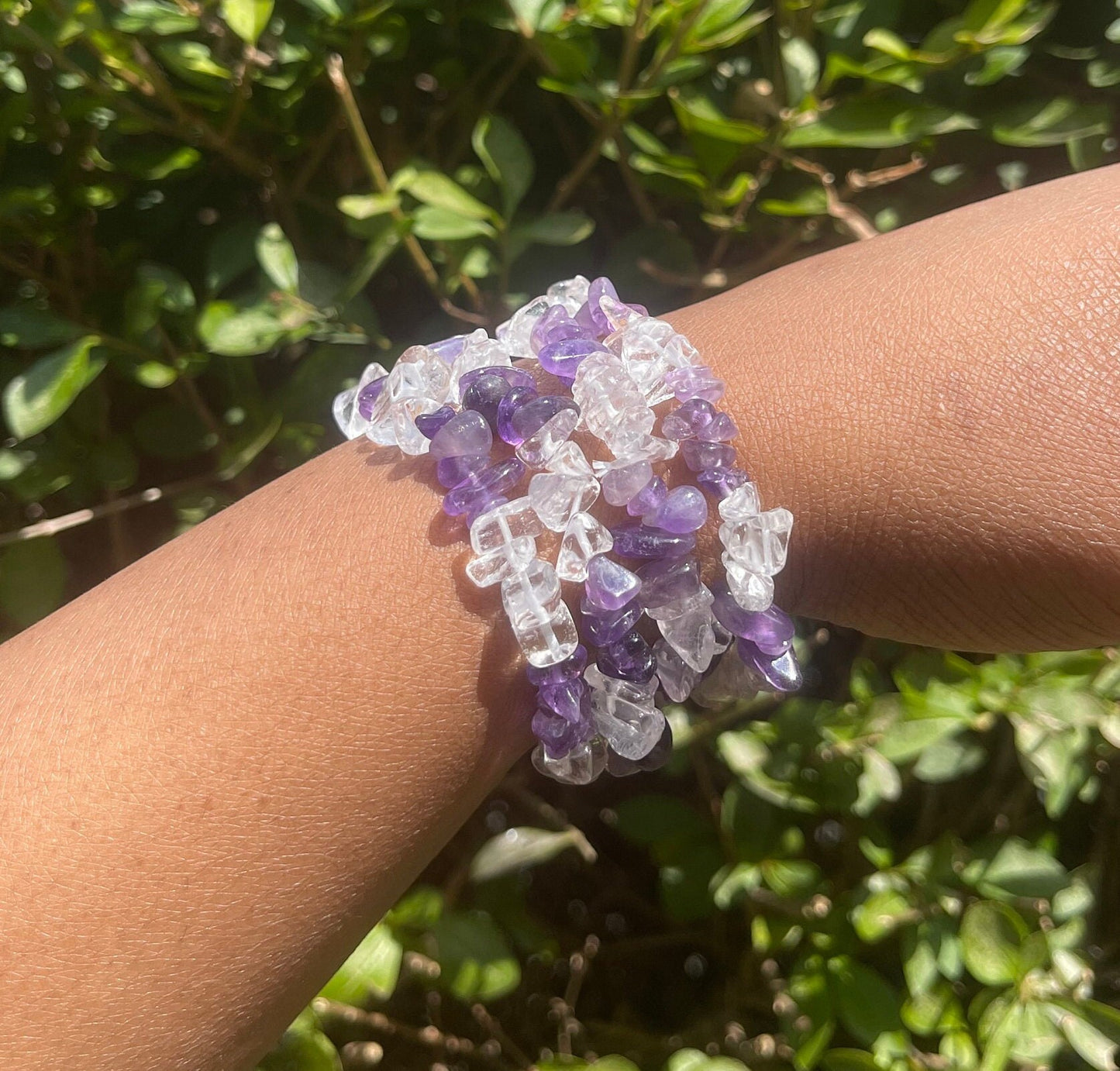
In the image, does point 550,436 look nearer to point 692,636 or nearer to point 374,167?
point 692,636

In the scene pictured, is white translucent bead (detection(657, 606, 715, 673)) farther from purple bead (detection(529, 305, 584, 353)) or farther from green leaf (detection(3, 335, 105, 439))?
green leaf (detection(3, 335, 105, 439))

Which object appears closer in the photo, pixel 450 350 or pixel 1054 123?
pixel 450 350

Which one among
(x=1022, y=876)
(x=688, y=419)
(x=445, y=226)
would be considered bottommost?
(x=1022, y=876)

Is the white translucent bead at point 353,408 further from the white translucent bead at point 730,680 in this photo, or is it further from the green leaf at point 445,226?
the white translucent bead at point 730,680

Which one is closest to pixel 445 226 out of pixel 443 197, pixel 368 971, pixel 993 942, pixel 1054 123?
pixel 443 197

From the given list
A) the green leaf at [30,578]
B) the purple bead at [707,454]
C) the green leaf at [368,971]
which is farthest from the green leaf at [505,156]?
the green leaf at [368,971]
